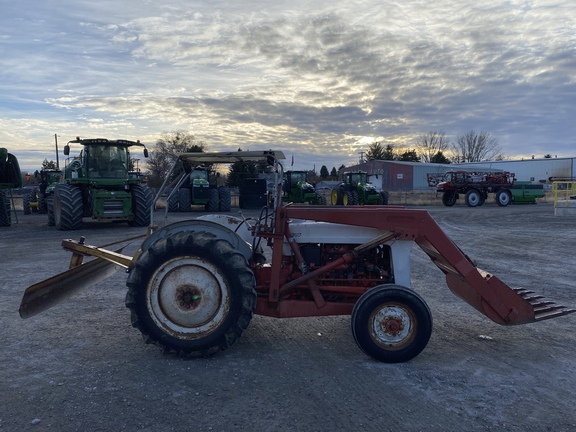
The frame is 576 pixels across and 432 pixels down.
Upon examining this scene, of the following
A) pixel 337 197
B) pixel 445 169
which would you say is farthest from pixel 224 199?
pixel 445 169

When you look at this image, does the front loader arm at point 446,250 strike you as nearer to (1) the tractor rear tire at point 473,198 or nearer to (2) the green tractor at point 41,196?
(2) the green tractor at point 41,196

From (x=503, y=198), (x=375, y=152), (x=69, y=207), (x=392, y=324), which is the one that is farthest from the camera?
(x=375, y=152)

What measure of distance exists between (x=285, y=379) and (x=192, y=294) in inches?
45.3

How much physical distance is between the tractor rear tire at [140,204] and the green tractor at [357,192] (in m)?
13.9

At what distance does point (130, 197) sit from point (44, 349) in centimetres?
1166

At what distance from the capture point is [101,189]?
622 inches

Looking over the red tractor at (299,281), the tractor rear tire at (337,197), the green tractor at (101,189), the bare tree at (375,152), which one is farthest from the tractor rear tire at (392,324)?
the bare tree at (375,152)

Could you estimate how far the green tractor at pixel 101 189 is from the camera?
50.0ft

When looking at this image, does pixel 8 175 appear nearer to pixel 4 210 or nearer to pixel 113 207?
pixel 4 210

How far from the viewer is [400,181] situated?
57938 mm

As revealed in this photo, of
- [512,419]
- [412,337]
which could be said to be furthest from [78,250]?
[512,419]

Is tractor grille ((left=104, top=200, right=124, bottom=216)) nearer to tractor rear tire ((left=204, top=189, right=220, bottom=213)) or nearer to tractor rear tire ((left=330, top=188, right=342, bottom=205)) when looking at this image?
tractor rear tire ((left=204, top=189, right=220, bottom=213))

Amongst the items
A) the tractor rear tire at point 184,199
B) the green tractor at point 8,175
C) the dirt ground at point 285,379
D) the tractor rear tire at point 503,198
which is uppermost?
Result: the green tractor at point 8,175

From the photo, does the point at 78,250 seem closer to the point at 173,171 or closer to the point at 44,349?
the point at 44,349
